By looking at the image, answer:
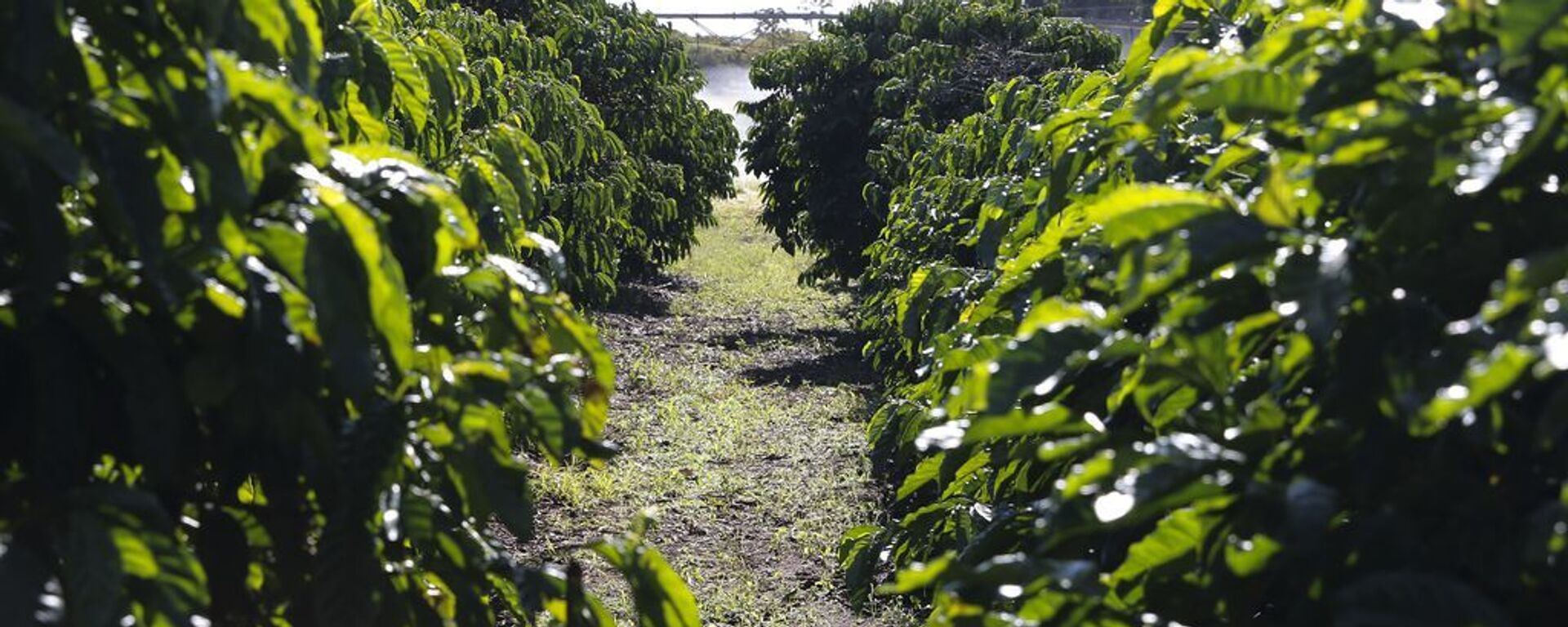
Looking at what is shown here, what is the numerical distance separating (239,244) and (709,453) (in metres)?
8.37

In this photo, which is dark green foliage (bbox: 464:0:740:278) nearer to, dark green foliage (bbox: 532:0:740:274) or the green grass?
dark green foliage (bbox: 532:0:740:274)

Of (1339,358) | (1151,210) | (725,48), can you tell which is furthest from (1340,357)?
(725,48)

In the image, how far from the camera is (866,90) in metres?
15.8

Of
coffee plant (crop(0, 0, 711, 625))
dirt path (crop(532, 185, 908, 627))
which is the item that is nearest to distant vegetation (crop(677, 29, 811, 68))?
dirt path (crop(532, 185, 908, 627))

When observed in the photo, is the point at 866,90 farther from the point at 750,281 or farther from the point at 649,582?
the point at 649,582

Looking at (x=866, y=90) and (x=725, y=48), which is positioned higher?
(x=866, y=90)

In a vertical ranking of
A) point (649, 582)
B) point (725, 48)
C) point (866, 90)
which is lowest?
point (725, 48)

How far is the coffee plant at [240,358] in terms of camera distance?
56.1 inches

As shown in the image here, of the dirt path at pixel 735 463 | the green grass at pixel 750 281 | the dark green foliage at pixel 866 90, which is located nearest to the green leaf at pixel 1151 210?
the dirt path at pixel 735 463

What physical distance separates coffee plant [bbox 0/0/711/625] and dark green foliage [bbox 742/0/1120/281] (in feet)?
34.1

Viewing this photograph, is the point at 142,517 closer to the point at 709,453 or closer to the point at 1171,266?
the point at 1171,266

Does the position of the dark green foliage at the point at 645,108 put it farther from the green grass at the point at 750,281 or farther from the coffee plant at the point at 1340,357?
the coffee plant at the point at 1340,357

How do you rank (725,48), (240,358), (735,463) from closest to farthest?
(240,358)
(735,463)
(725,48)

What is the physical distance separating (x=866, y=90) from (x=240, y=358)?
47.3ft
